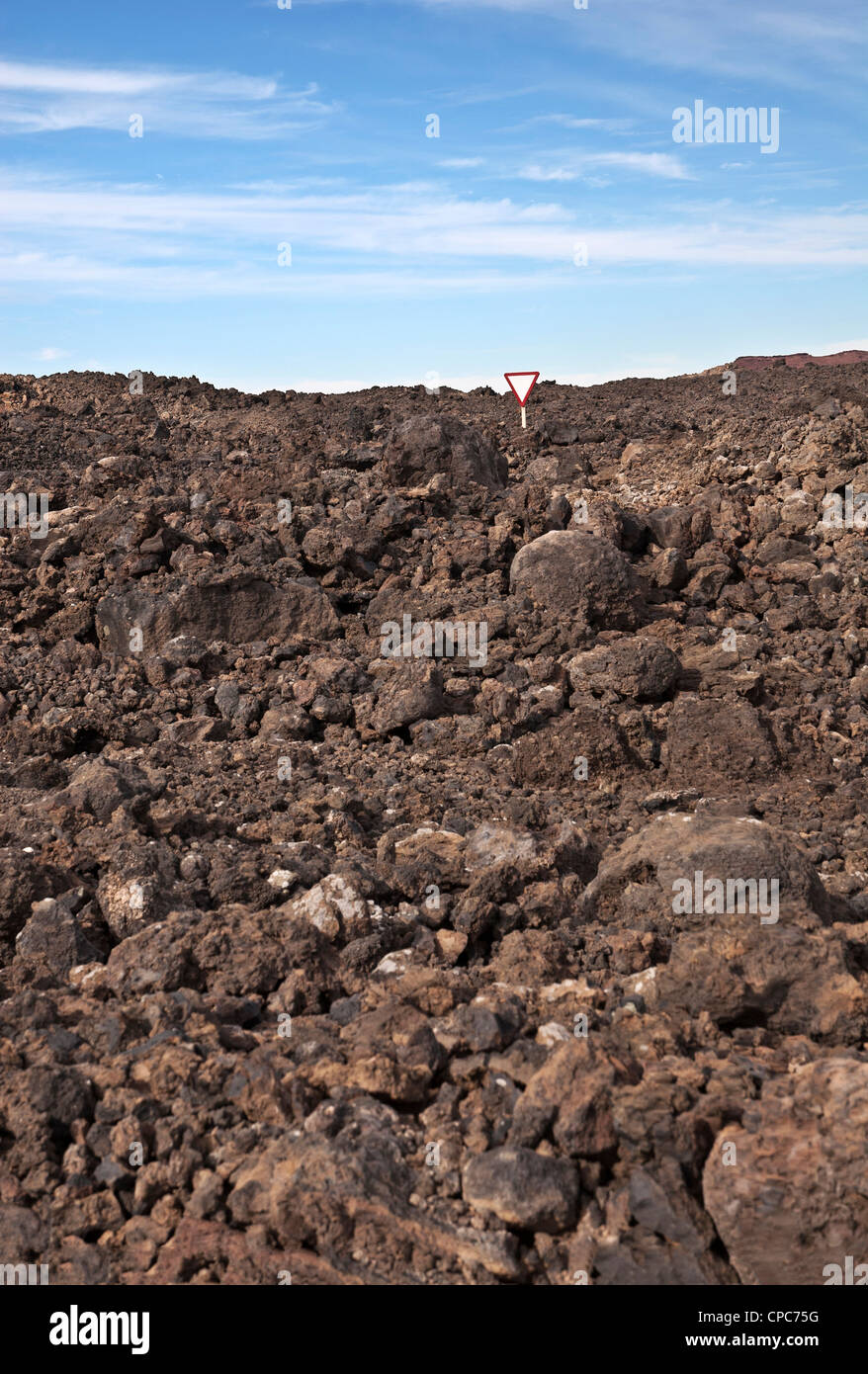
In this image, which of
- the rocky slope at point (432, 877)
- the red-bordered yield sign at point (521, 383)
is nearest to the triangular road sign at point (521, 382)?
the red-bordered yield sign at point (521, 383)

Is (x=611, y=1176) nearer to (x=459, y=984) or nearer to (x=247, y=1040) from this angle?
(x=459, y=984)

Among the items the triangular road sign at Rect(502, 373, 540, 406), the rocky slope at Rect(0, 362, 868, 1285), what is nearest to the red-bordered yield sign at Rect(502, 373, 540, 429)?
the triangular road sign at Rect(502, 373, 540, 406)

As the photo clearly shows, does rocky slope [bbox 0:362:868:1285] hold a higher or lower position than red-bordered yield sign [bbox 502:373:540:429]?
lower

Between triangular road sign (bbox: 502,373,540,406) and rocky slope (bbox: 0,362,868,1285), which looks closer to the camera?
rocky slope (bbox: 0,362,868,1285)

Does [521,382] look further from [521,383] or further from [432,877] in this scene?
[432,877]

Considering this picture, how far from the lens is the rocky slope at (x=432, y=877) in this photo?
2.97 meters

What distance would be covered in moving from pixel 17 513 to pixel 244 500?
8.04ft

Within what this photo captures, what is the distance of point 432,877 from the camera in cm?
484

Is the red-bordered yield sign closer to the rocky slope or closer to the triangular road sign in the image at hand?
the triangular road sign

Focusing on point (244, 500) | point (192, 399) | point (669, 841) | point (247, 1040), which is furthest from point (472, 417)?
point (247, 1040)

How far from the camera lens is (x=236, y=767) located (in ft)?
20.5

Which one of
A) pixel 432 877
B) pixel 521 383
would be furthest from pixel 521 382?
pixel 432 877

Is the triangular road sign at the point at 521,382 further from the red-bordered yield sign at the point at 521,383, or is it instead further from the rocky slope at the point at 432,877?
the rocky slope at the point at 432,877

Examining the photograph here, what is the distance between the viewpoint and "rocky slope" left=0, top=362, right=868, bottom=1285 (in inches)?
117
